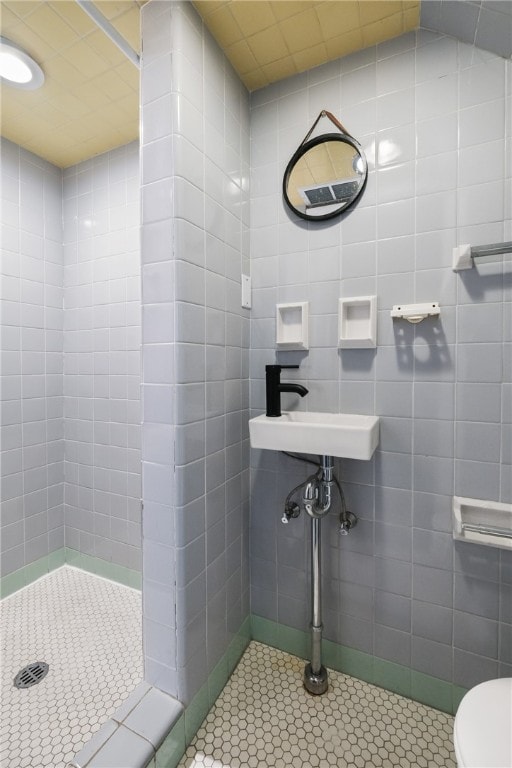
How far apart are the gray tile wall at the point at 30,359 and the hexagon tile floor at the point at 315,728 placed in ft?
4.43

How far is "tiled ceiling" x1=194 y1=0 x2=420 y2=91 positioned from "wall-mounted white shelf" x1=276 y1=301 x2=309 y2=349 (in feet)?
2.92

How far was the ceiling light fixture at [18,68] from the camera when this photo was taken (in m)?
1.16

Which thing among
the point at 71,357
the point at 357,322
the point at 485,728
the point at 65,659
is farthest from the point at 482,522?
the point at 71,357

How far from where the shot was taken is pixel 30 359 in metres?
1.80

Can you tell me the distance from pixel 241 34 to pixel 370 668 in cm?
231

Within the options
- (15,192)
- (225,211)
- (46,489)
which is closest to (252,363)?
(225,211)

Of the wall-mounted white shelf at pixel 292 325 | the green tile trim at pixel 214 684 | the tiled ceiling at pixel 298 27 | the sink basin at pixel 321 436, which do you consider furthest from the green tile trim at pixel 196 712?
the tiled ceiling at pixel 298 27

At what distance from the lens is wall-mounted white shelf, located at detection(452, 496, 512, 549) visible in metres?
0.93

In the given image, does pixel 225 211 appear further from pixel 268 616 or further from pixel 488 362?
pixel 268 616

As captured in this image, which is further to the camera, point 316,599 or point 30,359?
point 30,359

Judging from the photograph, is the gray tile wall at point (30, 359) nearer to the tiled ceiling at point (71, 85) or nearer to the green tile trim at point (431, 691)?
the tiled ceiling at point (71, 85)

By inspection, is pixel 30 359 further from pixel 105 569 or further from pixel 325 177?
pixel 325 177

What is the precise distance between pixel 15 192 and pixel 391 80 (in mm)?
1862

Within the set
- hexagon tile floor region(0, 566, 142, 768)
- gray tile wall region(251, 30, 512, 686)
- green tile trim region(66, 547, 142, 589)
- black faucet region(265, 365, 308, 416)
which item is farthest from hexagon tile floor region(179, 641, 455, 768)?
black faucet region(265, 365, 308, 416)
